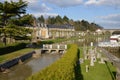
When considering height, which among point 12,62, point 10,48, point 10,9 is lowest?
point 12,62

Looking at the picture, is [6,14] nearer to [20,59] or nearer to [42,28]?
[20,59]

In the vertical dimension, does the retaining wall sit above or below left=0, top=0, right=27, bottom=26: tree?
below

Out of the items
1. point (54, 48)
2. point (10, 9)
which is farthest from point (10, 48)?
point (54, 48)

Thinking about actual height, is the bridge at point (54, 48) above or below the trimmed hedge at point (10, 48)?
below

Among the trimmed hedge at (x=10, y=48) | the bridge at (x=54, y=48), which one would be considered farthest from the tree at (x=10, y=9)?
the bridge at (x=54, y=48)

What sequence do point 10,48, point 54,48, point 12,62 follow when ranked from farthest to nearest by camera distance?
point 54,48, point 10,48, point 12,62

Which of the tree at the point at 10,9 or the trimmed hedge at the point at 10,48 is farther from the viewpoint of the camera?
the tree at the point at 10,9

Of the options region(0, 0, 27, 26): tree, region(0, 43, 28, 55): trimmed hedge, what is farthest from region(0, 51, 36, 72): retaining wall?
region(0, 0, 27, 26): tree

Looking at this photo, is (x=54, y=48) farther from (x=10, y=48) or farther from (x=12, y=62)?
(x=12, y=62)

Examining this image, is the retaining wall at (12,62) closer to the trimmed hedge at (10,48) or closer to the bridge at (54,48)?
the trimmed hedge at (10,48)

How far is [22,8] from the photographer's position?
5338 centimetres

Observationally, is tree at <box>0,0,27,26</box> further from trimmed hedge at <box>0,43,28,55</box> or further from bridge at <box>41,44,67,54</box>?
bridge at <box>41,44,67,54</box>

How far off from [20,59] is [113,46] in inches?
1290

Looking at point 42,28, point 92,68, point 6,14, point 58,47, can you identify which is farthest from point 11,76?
point 42,28
